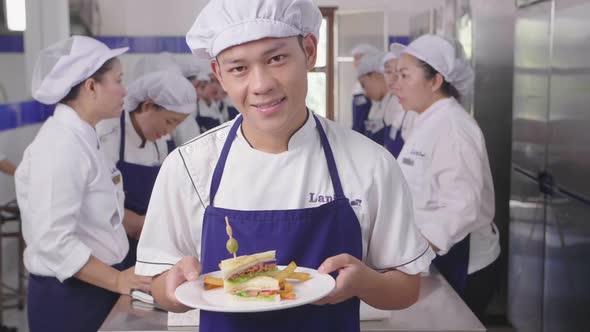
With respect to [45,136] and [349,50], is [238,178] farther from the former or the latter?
[349,50]

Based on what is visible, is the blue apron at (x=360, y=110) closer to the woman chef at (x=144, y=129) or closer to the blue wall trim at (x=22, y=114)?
the woman chef at (x=144, y=129)

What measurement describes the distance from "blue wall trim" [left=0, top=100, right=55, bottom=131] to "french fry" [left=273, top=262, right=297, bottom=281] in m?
2.58

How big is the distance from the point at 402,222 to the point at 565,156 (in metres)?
1.89

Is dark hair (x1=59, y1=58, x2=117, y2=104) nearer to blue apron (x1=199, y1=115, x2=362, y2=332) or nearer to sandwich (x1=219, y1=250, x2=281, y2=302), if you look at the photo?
blue apron (x1=199, y1=115, x2=362, y2=332)

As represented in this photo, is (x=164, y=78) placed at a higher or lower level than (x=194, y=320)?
higher

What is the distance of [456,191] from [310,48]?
1461 millimetres

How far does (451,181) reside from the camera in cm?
267

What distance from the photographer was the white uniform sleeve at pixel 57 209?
2.18 metres

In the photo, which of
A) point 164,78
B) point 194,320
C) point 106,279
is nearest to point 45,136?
point 106,279

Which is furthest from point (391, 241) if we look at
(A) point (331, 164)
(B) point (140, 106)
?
(B) point (140, 106)

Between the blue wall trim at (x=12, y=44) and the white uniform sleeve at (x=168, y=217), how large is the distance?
7.82 feet

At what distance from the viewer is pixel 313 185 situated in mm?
1362

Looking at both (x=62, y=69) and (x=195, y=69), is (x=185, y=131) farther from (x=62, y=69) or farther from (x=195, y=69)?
(x=62, y=69)

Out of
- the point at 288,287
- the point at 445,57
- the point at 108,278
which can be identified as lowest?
the point at 108,278
